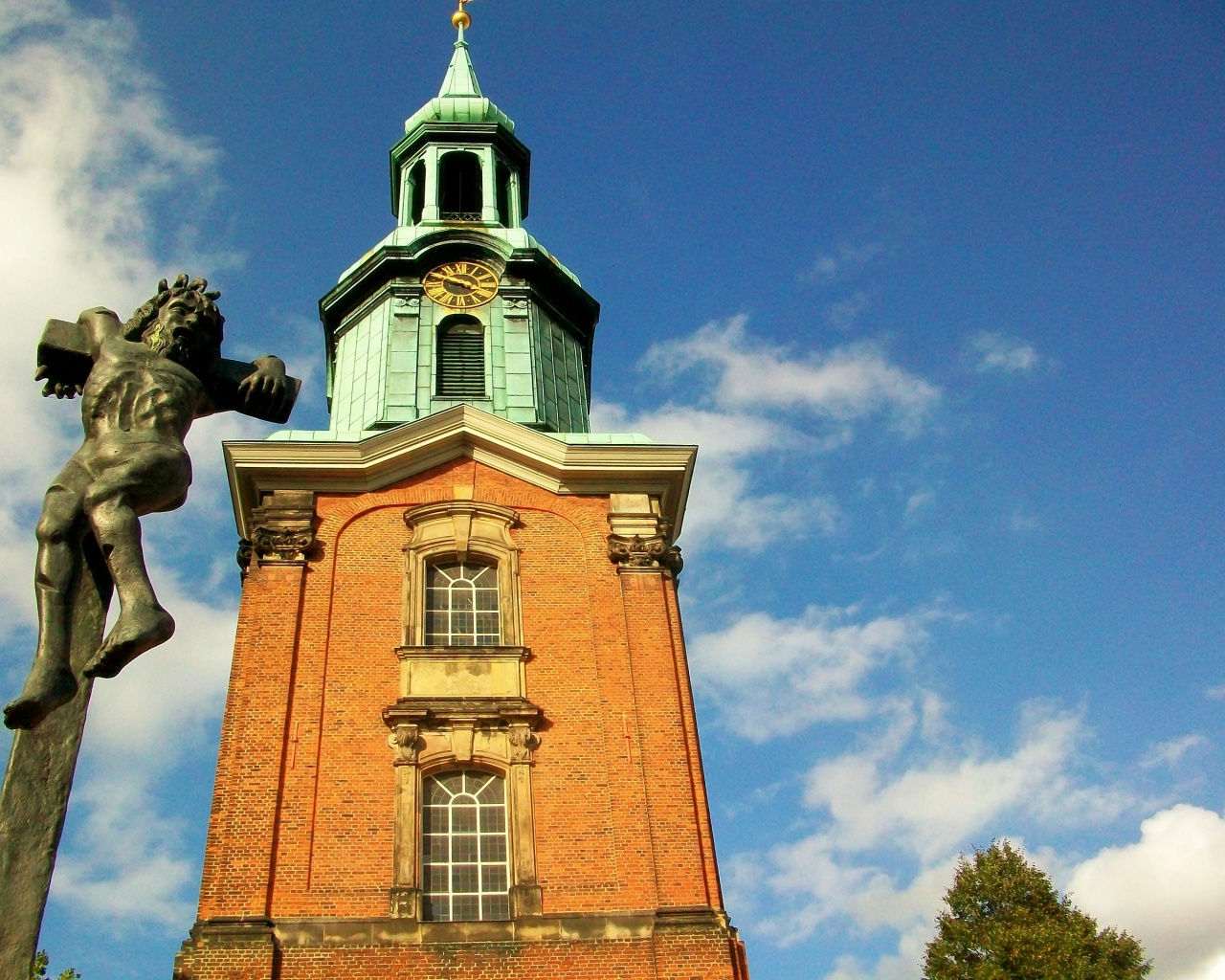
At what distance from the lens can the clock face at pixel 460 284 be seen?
76.6 feet

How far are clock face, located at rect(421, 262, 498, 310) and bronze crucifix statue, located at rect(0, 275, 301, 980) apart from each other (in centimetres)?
1804

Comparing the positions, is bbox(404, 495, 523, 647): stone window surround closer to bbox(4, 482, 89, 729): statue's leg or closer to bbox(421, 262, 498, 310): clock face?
bbox(421, 262, 498, 310): clock face

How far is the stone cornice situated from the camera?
19.3 metres

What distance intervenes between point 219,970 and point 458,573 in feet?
21.3

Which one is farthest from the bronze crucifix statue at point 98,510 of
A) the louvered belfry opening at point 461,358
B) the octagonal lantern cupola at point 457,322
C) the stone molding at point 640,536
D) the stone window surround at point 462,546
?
the louvered belfry opening at point 461,358

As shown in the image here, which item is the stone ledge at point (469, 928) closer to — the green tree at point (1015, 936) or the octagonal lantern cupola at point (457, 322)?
the octagonal lantern cupola at point (457, 322)

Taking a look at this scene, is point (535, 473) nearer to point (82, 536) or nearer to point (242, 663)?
point (242, 663)

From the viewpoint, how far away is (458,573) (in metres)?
18.6

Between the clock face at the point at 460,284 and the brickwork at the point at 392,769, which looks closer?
the brickwork at the point at 392,769

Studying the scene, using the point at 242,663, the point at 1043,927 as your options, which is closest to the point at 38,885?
the point at 242,663

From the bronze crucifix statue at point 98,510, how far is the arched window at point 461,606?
40.0 feet

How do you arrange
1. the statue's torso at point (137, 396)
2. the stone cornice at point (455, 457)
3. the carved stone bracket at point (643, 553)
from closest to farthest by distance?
1. the statue's torso at point (137, 396)
2. the carved stone bracket at point (643, 553)
3. the stone cornice at point (455, 457)

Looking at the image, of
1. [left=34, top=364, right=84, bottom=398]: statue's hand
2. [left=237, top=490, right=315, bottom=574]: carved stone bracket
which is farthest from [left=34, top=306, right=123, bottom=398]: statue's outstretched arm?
[left=237, top=490, right=315, bottom=574]: carved stone bracket

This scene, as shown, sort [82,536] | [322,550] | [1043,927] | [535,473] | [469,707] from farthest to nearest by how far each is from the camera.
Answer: [1043,927]
[535,473]
[322,550]
[469,707]
[82,536]
